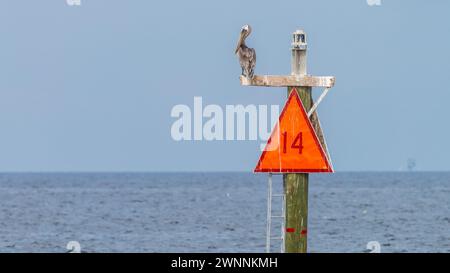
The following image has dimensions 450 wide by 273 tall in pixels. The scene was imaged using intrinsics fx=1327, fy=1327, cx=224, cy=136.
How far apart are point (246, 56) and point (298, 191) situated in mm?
1830

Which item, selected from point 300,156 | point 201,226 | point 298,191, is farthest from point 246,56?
point 201,226

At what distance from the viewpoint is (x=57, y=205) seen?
381ft

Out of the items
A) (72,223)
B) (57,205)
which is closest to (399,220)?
(72,223)

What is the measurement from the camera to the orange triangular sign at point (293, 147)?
1644 centimetres

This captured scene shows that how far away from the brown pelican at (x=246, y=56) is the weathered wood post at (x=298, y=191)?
50 centimetres

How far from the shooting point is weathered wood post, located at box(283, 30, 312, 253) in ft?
54.4

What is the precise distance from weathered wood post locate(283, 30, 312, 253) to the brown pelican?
505mm

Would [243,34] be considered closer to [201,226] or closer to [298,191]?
[298,191]

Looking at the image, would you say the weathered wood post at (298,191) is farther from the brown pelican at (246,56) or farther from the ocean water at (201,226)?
the ocean water at (201,226)

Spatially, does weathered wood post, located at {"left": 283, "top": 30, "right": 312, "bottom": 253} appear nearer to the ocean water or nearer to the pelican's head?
the pelican's head

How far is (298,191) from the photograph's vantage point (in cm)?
1678

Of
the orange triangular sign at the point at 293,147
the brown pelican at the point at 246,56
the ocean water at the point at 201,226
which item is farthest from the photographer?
the ocean water at the point at 201,226

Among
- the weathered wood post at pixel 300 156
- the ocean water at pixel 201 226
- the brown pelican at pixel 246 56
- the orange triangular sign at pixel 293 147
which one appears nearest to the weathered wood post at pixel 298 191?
the weathered wood post at pixel 300 156
